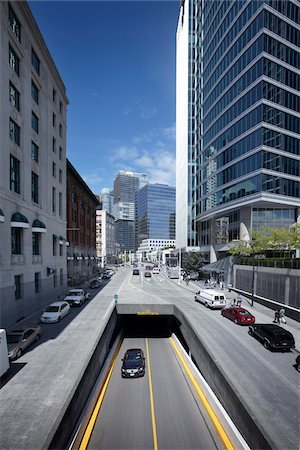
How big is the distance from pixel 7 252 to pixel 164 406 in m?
17.9

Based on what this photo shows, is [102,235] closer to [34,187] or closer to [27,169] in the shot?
[34,187]

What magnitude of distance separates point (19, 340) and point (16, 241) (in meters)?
12.3

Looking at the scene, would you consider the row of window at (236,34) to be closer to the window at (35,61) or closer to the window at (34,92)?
the window at (35,61)

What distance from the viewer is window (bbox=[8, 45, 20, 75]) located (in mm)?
25967

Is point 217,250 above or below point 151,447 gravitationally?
above

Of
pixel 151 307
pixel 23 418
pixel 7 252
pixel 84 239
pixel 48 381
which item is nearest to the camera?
pixel 23 418

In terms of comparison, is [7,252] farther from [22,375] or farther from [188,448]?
[188,448]

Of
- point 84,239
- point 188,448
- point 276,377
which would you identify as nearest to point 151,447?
point 188,448

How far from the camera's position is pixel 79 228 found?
60500 millimetres

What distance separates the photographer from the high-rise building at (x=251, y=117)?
143 feet

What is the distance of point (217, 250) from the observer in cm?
6081

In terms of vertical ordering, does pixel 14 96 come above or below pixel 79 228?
above

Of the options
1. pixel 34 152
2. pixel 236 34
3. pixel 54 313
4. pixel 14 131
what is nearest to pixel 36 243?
pixel 54 313

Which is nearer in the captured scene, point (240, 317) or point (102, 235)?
point (240, 317)
